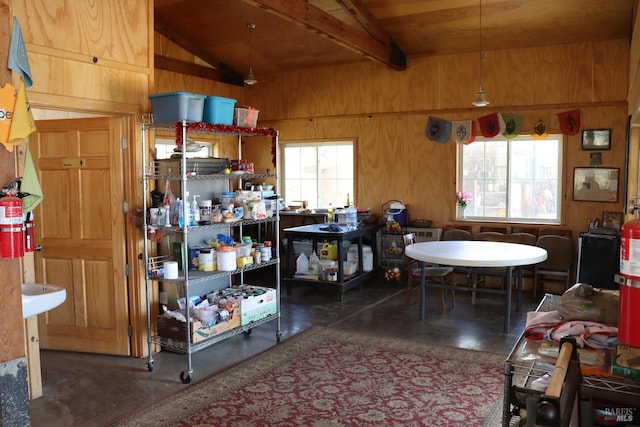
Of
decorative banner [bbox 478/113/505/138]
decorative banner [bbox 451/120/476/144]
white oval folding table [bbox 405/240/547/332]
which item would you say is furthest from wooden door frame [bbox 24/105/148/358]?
decorative banner [bbox 478/113/505/138]

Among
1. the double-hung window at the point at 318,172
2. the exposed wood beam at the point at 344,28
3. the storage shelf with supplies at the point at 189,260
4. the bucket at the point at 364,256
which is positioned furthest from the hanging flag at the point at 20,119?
the double-hung window at the point at 318,172

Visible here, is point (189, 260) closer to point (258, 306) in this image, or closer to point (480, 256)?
point (258, 306)

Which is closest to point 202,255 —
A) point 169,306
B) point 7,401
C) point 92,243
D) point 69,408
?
point 169,306

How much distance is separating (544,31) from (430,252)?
3.17 meters

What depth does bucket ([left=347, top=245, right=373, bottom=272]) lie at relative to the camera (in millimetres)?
7234

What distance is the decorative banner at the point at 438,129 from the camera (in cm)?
739

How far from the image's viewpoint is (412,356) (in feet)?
15.1

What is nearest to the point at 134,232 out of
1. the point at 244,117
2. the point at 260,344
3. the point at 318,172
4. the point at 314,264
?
the point at 244,117

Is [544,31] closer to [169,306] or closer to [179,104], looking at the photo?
[179,104]

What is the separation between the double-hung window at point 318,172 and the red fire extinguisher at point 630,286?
21.5 feet

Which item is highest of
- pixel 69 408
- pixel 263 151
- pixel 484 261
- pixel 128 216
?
pixel 263 151

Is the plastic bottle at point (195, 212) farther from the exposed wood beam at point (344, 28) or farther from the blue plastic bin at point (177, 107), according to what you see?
the exposed wood beam at point (344, 28)

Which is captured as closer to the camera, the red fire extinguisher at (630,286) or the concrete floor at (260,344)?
the red fire extinguisher at (630,286)

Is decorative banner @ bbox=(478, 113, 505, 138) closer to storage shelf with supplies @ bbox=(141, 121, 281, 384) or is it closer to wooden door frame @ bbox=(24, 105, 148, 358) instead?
storage shelf with supplies @ bbox=(141, 121, 281, 384)
